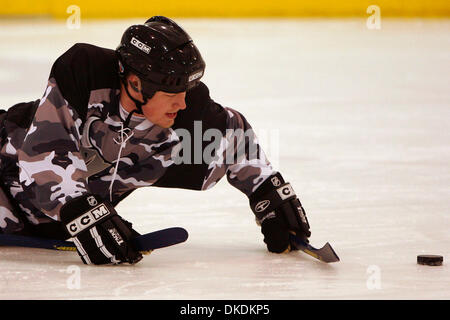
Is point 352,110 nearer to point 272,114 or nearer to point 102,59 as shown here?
point 272,114

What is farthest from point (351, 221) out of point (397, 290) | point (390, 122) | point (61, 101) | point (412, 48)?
point (412, 48)

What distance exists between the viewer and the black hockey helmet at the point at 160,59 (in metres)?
3.02

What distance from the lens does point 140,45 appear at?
3045mm

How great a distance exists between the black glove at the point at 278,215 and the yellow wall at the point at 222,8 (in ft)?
32.8

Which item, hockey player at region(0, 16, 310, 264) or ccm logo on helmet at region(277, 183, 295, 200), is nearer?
hockey player at region(0, 16, 310, 264)

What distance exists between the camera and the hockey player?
2.98m

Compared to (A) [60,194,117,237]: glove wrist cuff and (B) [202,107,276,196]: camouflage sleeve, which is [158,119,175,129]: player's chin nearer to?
(B) [202,107,276,196]: camouflage sleeve

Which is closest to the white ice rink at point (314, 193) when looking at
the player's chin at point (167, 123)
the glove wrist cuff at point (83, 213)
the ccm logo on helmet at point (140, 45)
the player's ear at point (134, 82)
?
the glove wrist cuff at point (83, 213)

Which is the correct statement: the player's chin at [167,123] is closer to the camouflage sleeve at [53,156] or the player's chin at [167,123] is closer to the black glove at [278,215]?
the camouflage sleeve at [53,156]

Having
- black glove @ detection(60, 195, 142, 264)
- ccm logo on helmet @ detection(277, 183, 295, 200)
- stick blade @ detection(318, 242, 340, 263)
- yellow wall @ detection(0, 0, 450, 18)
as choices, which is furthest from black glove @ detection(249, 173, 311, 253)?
yellow wall @ detection(0, 0, 450, 18)

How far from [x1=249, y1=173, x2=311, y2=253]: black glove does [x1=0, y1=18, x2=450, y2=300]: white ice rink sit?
6 centimetres

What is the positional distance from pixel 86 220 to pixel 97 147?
340mm

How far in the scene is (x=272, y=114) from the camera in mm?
6613

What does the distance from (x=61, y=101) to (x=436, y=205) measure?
1.68 metres
